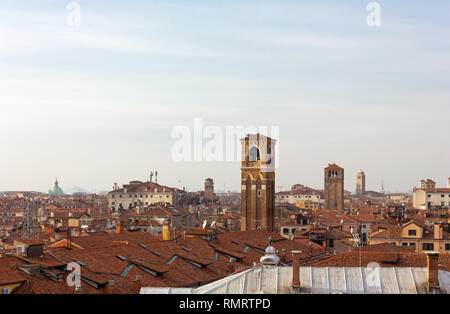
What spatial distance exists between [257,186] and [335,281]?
157ft

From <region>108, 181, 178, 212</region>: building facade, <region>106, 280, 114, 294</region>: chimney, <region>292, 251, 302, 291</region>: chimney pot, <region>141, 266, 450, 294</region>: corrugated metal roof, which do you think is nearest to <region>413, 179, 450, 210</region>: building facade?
<region>108, 181, 178, 212</region>: building facade

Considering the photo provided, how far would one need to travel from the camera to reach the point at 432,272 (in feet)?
56.7

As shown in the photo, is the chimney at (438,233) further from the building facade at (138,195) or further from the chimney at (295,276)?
the building facade at (138,195)

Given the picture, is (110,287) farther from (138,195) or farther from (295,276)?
(138,195)

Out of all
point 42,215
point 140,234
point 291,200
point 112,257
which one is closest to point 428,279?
point 112,257

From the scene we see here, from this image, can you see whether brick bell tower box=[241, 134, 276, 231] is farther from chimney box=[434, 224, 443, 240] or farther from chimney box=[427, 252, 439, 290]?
chimney box=[427, 252, 439, 290]

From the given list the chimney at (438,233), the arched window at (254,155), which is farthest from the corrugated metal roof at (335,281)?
the arched window at (254,155)

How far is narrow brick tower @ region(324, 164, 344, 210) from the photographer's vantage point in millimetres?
120688

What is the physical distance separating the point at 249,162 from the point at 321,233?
44.2 feet

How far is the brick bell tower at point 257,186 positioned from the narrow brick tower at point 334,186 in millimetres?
56196

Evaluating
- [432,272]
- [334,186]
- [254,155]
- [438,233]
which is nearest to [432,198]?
[334,186]
